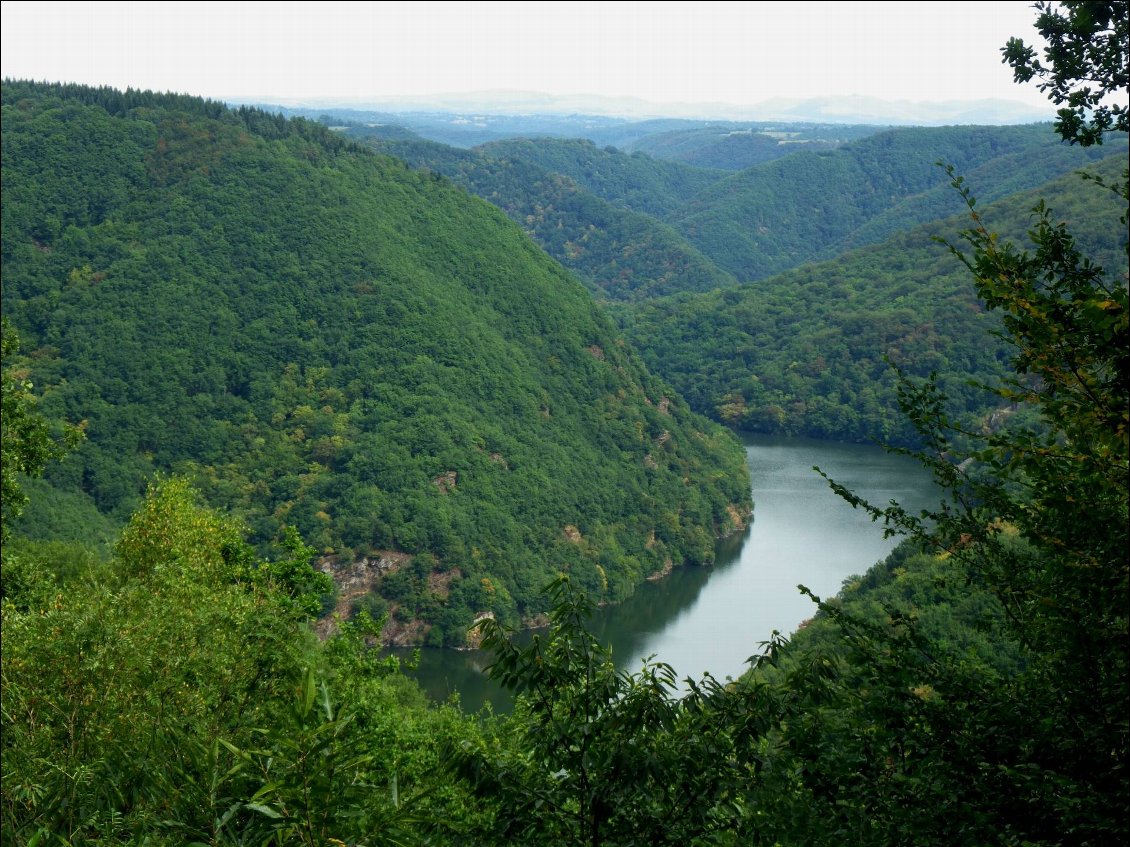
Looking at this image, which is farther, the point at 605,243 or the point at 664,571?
the point at 605,243

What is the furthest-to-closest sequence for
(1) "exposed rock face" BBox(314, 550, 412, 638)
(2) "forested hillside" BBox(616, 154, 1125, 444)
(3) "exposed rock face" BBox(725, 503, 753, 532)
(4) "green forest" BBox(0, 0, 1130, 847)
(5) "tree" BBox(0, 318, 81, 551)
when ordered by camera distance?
(2) "forested hillside" BBox(616, 154, 1125, 444) < (3) "exposed rock face" BBox(725, 503, 753, 532) < (1) "exposed rock face" BBox(314, 550, 412, 638) < (5) "tree" BBox(0, 318, 81, 551) < (4) "green forest" BBox(0, 0, 1130, 847)

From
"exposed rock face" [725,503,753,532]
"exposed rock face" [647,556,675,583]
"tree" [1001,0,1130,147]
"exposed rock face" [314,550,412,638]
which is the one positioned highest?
"tree" [1001,0,1130,147]

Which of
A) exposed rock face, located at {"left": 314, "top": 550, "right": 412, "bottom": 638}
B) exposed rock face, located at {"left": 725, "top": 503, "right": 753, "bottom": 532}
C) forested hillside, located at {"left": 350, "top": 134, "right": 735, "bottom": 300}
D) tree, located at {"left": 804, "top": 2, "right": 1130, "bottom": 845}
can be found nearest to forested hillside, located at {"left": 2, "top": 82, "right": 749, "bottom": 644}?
exposed rock face, located at {"left": 725, "top": 503, "right": 753, "bottom": 532}

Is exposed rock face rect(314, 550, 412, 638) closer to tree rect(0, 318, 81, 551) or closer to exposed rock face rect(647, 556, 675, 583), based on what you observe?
exposed rock face rect(647, 556, 675, 583)

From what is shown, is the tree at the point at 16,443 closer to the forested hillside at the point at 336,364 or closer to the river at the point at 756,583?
the river at the point at 756,583

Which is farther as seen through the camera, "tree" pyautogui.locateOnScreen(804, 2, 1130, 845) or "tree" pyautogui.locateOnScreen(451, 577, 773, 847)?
"tree" pyautogui.locateOnScreen(451, 577, 773, 847)

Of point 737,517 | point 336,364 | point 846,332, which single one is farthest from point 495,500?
point 846,332

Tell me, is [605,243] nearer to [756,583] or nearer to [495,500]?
[495,500]
